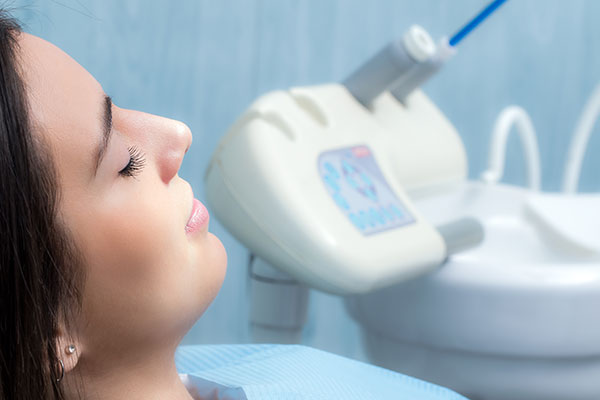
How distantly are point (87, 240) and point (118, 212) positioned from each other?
0.10 feet

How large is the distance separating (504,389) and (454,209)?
12.4 inches

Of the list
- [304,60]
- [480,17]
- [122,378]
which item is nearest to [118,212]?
[122,378]

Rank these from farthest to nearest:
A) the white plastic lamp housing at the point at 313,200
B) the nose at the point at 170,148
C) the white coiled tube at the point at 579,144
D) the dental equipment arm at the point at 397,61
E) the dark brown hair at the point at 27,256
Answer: the white coiled tube at the point at 579,144
the dental equipment arm at the point at 397,61
the white plastic lamp housing at the point at 313,200
the nose at the point at 170,148
the dark brown hair at the point at 27,256

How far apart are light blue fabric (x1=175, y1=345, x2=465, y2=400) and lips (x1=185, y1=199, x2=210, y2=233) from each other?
18cm

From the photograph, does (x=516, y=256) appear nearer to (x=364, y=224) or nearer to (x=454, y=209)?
(x=454, y=209)

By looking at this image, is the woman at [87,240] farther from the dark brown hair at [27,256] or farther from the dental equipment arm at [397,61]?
the dental equipment arm at [397,61]

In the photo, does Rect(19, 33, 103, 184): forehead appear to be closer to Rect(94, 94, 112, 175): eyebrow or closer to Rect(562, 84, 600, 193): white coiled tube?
Rect(94, 94, 112, 175): eyebrow

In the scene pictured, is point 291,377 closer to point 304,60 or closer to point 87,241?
point 87,241

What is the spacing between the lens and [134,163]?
0.55 m

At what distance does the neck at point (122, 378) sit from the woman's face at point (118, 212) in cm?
1

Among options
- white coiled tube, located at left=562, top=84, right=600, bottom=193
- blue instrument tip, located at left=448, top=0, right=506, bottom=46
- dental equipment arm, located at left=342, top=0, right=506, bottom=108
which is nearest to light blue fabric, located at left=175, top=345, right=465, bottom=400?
dental equipment arm, located at left=342, top=0, right=506, bottom=108

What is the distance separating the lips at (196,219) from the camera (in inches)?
22.9

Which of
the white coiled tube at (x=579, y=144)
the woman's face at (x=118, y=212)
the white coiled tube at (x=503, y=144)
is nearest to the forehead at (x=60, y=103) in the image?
the woman's face at (x=118, y=212)

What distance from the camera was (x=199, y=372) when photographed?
0.76 metres
